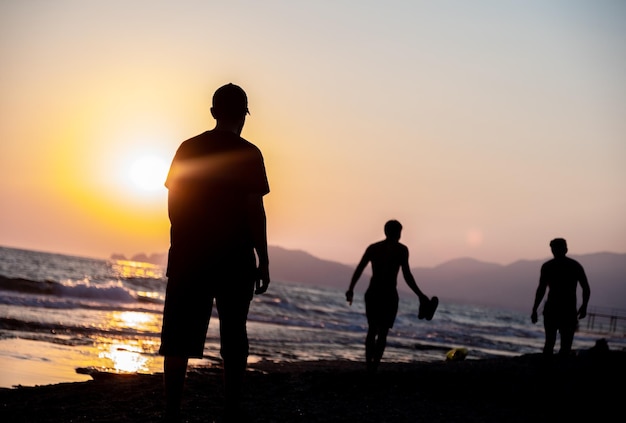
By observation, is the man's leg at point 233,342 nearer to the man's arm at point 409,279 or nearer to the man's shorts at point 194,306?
the man's shorts at point 194,306

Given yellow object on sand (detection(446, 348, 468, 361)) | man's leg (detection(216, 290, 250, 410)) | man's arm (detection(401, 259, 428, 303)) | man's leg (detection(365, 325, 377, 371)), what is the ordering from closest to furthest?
man's leg (detection(216, 290, 250, 410)), man's arm (detection(401, 259, 428, 303)), man's leg (detection(365, 325, 377, 371)), yellow object on sand (detection(446, 348, 468, 361))

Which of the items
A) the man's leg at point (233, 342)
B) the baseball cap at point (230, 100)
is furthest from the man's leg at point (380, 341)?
the baseball cap at point (230, 100)

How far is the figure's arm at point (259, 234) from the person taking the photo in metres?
4.25

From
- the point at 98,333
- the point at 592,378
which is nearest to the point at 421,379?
the point at 592,378

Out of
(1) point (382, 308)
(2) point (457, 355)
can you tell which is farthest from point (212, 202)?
(2) point (457, 355)

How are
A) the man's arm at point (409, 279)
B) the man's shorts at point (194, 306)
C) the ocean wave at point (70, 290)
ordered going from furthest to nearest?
the ocean wave at point (70, 290) < the man's arm at point (409, 279) < the man's shorts at point (194, 306)

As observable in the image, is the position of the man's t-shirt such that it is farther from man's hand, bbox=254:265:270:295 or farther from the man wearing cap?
man's hand, bbox=254:265:270:295

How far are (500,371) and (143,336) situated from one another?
7928mm

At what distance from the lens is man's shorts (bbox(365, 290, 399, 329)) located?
8.45 meters

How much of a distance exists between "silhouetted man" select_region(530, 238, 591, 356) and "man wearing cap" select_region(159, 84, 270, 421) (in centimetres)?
647

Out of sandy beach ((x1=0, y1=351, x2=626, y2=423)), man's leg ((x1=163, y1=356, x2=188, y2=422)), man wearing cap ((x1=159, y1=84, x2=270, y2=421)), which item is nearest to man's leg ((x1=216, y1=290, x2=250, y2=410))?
man wearing cap ((x1=159, y1=84, x2=270, y2=421))

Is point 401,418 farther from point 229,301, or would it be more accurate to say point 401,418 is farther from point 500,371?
point 500,371

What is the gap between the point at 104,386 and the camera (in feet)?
23.9

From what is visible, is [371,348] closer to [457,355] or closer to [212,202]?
[212,202]
